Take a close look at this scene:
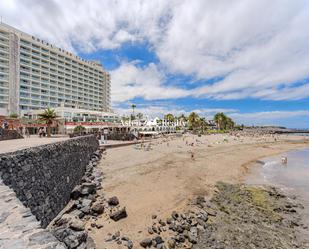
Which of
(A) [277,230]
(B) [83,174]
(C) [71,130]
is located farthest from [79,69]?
(A) [277,230]

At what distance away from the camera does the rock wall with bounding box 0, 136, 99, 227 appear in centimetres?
750

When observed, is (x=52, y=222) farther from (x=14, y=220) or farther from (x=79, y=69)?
(x=79, y=69)

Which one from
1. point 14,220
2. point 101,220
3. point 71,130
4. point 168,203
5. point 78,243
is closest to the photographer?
point 14,220

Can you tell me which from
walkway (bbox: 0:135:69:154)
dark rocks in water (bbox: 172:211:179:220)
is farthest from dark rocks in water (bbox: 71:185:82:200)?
dark rocks in water (bbox: 172:211:179:220)

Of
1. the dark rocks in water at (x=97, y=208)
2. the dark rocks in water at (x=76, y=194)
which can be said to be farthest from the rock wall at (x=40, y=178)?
the dark rocks in water at (x=97, y=208)

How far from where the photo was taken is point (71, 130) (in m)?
46.4

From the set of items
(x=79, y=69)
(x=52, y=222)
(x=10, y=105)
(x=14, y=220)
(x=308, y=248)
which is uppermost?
(x=79, y=69)

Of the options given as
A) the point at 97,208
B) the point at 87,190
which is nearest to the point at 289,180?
the point at 97,208

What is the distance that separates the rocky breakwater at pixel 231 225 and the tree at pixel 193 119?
93.4 meters

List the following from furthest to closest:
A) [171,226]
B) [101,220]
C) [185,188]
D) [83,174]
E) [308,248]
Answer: [83,174]
[185,188]
[101,220]
[171,226]
[308,248]

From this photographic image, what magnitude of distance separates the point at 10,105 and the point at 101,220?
228 feet

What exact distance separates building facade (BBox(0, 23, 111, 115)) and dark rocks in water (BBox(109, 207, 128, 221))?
195ft

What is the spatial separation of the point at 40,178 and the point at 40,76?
78486mm

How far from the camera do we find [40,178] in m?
9.23
